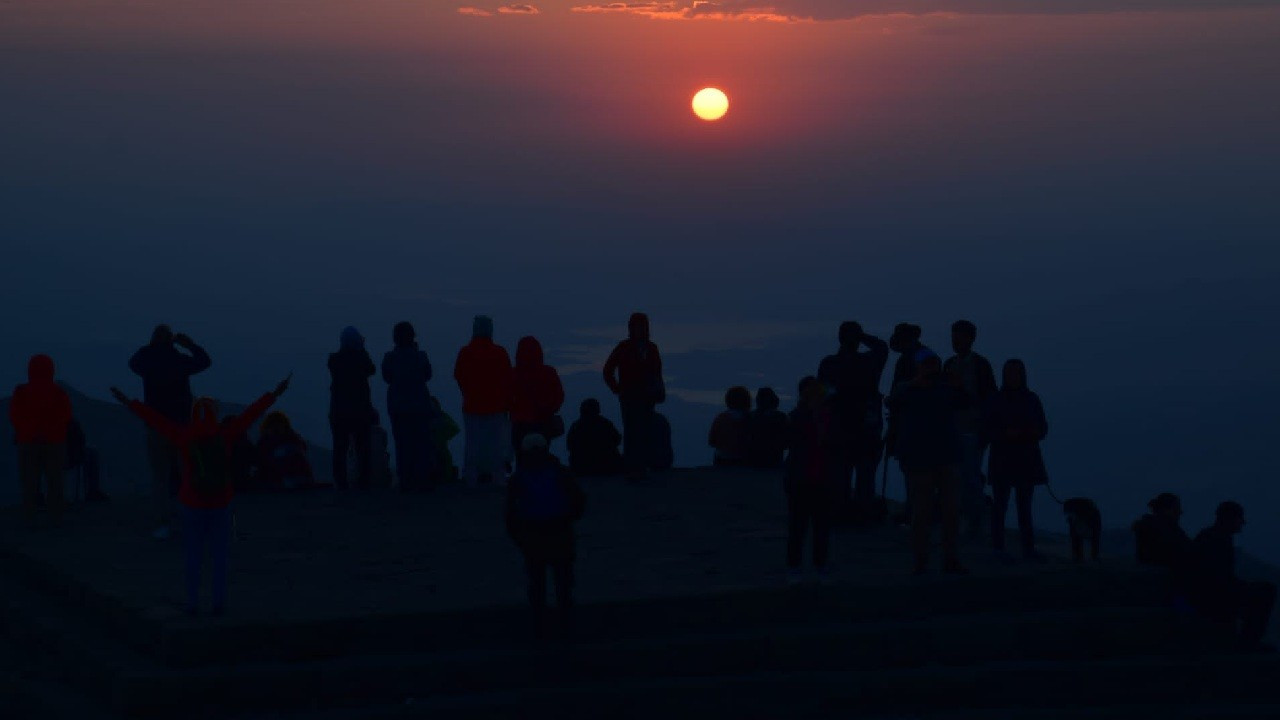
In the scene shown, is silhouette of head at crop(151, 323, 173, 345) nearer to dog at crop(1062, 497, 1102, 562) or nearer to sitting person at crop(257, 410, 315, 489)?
sitting person at crop(257, 410, 315, 489)

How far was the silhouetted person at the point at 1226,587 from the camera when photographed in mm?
14891

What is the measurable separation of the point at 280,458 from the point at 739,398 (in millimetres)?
5848

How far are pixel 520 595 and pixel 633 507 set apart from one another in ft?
17.6

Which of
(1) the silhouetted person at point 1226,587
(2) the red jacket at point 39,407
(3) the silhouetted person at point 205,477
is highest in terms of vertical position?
(2) the red jacket at point 39,407

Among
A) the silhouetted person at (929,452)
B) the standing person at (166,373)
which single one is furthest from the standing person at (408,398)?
the silhouetted person at (929,452)

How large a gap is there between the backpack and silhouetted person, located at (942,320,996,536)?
6.59m

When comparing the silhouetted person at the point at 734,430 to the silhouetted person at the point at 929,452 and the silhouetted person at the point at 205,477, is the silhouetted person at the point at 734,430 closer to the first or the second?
the silhouetted person at the point at 929,452

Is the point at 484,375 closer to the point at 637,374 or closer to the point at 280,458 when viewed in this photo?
the point at 637,374

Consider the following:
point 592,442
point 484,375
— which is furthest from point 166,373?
point 592,442

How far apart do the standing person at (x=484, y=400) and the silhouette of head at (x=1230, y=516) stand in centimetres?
853

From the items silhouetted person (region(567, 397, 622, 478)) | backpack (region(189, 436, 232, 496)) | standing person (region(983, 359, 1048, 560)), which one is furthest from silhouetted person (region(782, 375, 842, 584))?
silhouetted person (region(567, 397, 622, 478))

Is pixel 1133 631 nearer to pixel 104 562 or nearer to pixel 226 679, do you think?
pixel 226 679

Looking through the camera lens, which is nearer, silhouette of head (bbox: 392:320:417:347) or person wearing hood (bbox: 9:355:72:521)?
person wearing hood (bbox: 9:355:72:521)

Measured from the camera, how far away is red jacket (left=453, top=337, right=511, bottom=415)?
20859 millimetres
